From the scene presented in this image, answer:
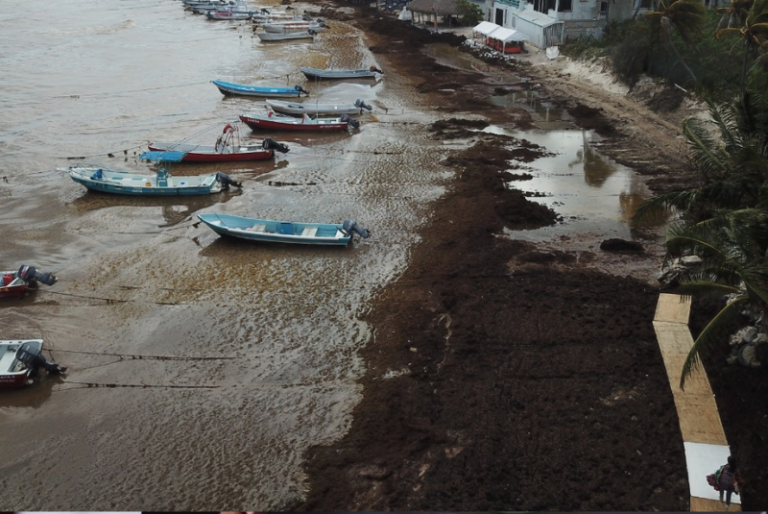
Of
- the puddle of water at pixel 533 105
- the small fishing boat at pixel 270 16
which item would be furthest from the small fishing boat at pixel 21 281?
the small fishing boat at pixel 270 16

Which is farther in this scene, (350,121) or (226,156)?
(350,121)

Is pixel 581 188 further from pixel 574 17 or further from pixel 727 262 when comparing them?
pixel 574 17

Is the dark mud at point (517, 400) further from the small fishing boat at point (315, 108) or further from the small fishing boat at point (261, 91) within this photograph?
the small fishing boat at point (261, 91)

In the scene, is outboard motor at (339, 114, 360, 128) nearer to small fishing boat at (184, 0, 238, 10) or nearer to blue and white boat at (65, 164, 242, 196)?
blue and white boat at (65, 164, 242, 196)

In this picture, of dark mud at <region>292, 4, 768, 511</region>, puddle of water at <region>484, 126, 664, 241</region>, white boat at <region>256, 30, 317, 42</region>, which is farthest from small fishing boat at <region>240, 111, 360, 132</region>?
white boat at <region>256, 30, 317, 42</region>

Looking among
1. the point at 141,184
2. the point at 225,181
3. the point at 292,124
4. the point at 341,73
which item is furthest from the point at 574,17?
the point at 141,184
